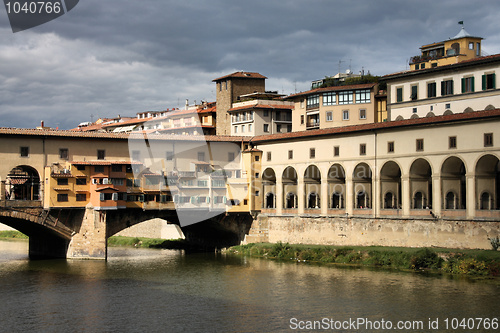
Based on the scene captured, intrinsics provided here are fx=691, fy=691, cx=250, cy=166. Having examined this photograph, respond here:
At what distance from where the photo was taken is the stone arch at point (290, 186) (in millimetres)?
59344

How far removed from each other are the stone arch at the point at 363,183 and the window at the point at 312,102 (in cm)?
1509

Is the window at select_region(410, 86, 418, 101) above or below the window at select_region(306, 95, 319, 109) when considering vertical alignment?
below

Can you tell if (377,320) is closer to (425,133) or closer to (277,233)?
(425,133)

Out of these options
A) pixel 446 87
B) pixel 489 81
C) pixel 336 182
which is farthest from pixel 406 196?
pixel 489 81

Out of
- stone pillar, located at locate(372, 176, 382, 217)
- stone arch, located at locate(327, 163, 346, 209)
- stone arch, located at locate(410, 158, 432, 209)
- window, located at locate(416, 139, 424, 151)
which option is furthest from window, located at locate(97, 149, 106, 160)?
window, located at locate(416, 139, 424, 151)

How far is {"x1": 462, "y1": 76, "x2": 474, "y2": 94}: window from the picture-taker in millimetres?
50078

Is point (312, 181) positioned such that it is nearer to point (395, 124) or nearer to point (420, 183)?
point (420, 183)

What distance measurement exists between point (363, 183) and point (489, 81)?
12003 millimetres

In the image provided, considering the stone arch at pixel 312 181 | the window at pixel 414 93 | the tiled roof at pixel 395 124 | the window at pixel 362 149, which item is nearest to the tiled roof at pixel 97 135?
the tiled roof at pixel 395 124

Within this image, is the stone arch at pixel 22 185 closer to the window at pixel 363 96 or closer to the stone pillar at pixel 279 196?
the stone pillar at pixel 279 196

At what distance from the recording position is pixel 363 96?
209 feet

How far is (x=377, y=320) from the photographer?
30906mm

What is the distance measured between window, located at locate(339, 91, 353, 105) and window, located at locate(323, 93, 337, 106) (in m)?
0.72

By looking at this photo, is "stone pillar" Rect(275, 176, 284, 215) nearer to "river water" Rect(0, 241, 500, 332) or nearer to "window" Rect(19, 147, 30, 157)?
"river water" Rect(0, 241, 500, 332)
